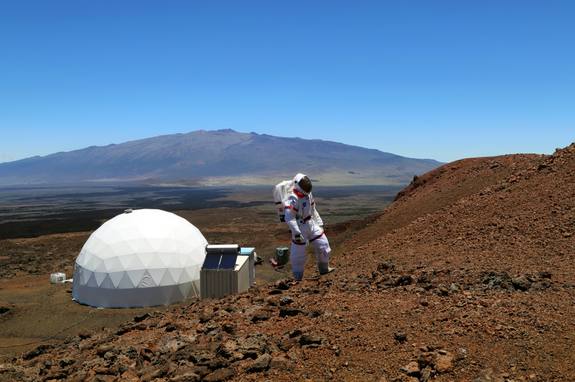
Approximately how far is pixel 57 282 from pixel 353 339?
19324 mm

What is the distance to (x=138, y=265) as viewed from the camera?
16.4 metres

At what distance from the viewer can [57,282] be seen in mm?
19922

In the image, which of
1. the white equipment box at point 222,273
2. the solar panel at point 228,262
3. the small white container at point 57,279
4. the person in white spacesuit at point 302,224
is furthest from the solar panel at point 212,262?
the small white container at point 57,279

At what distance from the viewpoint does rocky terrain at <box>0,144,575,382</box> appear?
4.36m

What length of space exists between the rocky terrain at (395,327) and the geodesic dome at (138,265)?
281 inches

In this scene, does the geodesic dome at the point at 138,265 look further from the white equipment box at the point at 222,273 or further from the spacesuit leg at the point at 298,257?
the spacesuit leg at the point at 298,257

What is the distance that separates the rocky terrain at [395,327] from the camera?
172 inches

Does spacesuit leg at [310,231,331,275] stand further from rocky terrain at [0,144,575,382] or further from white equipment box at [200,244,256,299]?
white equipment box at [200,244,256,299]

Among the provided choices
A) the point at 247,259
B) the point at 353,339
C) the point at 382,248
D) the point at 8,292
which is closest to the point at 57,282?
the point at 8,292

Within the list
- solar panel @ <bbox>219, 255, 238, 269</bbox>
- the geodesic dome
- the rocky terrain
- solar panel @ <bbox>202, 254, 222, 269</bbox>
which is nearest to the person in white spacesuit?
the rocky terrain

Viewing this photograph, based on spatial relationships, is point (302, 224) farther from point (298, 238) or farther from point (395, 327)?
point (395, 327)

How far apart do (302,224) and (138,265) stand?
9.46m

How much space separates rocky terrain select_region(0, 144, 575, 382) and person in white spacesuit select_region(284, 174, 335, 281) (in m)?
0.68

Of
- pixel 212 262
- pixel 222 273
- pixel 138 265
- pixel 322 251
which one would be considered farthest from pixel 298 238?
pixel 138 265
